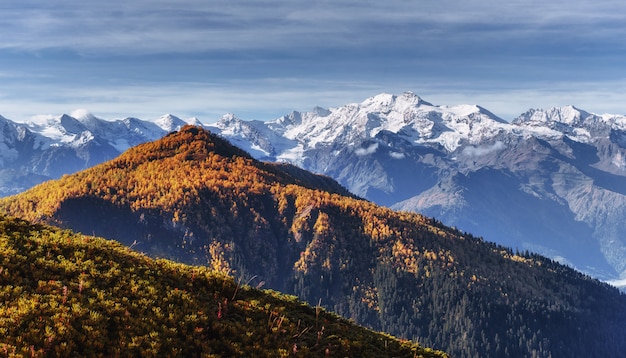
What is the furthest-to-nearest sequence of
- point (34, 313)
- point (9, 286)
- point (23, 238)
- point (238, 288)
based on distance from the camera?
point (238, 288)
point (23, 238)
point (9, 286)
point (34, 313)

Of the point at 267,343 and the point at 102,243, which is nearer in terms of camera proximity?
the point at 267,343

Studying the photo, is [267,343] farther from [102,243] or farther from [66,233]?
[66,233]

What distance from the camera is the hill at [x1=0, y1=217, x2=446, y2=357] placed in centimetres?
→ 2395

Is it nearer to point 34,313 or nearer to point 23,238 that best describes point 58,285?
point 34,313

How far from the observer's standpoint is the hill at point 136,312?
23953 millimetres

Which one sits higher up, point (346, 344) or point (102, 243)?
point (102, 243)

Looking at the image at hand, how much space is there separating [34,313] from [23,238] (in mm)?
9297

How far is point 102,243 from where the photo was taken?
3534cm

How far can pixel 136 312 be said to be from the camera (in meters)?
26.9

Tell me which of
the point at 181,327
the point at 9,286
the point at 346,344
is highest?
the point at 9,286

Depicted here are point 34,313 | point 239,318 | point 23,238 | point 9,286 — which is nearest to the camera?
point 34,313

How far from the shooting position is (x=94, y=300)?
2662cm

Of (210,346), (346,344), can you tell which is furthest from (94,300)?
(346,344)

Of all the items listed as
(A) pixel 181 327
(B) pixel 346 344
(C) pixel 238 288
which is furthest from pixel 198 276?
(B) pixel 346 344
